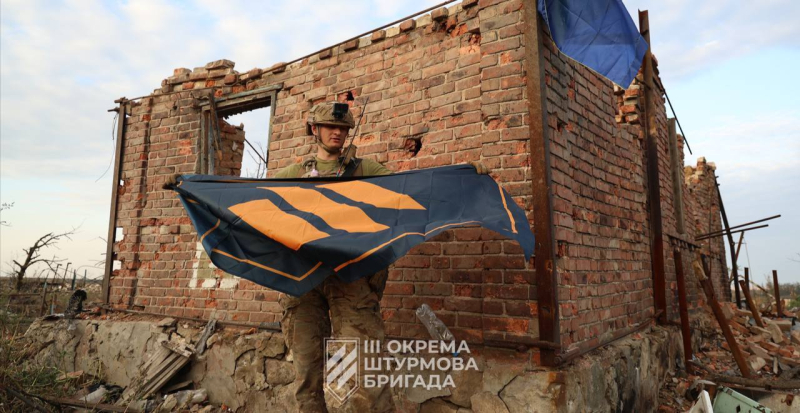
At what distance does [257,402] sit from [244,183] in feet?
7.02

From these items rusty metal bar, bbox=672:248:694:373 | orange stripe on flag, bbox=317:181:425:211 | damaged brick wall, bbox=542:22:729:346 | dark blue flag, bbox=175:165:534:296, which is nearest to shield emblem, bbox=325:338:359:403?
dark blue flag, bbox=175:165:534:296

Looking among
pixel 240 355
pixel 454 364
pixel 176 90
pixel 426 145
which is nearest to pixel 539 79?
pixel 426 145

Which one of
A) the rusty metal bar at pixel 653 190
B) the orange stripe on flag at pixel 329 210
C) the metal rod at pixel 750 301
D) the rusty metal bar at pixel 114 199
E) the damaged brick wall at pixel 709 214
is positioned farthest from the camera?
the damaged brick wall at pixel 709 214

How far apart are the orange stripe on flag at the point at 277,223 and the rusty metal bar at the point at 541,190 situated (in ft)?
4.57

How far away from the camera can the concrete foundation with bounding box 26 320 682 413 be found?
268 cm

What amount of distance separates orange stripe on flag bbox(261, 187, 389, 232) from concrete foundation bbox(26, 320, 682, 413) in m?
0.83

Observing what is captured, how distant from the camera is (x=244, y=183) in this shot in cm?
254

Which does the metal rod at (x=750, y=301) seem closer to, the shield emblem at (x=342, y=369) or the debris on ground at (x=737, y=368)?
the debris on ground at (x=737, y=368)

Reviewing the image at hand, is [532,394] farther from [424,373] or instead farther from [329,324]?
→ [329,324]

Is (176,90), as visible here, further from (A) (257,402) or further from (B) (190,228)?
(A) (257,402)

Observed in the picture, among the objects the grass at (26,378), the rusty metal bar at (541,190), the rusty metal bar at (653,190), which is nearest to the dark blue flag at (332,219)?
the rusty metal bar at (541,190)

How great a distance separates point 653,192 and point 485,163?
8.85ft

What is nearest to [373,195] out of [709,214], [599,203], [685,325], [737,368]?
[599,203]

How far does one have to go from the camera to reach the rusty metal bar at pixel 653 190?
462cm
